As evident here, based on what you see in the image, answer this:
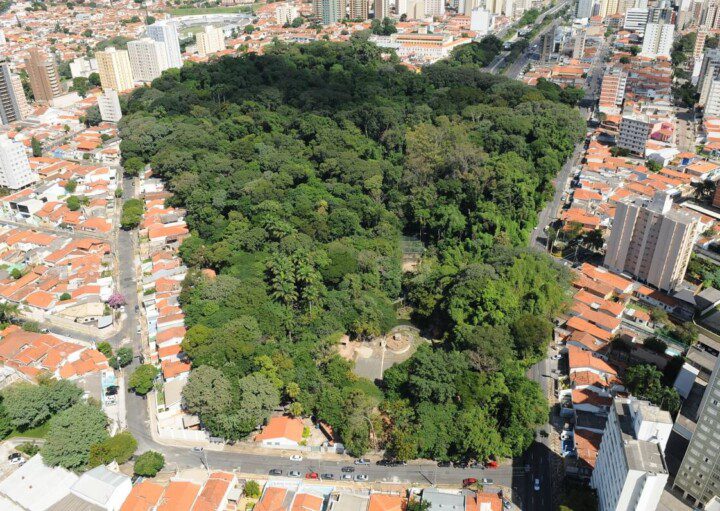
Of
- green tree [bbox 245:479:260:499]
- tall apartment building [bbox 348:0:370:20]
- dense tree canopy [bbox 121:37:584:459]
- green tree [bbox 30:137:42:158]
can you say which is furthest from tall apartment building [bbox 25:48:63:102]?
green tree [bbox 245:479:260:499]

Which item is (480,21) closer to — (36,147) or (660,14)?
(660,14)

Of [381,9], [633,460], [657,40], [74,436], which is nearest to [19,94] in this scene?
[74,436]

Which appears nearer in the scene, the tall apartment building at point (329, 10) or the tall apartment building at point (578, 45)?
the tall apartment building at point (578, 45)

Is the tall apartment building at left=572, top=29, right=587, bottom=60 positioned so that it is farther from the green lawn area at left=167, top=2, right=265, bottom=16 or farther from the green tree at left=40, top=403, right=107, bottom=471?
the green tree at left=40, top=403, right=107, bottom=471

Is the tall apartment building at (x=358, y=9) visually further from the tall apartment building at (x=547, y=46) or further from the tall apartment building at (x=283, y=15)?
the tall apartment building at (x=547, y=46)

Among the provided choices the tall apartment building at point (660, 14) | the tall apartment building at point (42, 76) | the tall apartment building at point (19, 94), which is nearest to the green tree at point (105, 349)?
the tall apartment building at point (19, 94)

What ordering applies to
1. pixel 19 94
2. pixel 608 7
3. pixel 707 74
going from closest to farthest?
pixel 707 74 < pixel 19 94 < pixel 608 7
